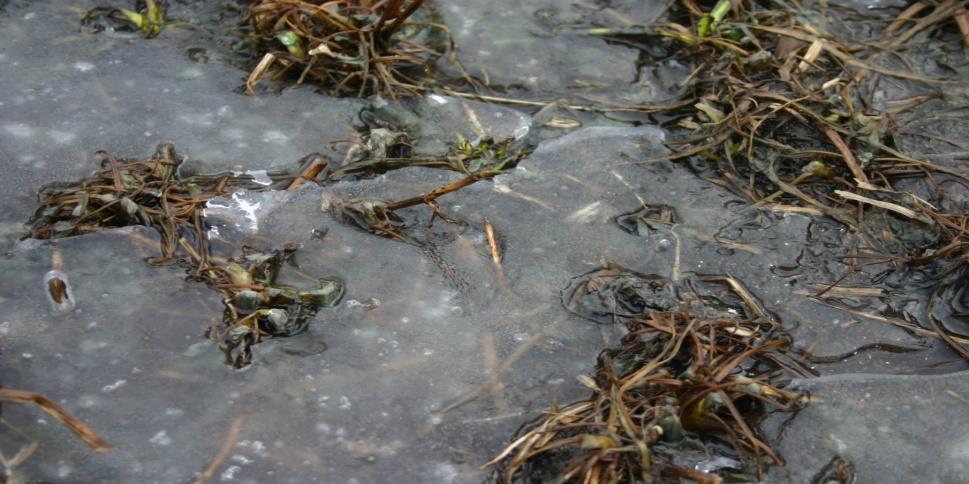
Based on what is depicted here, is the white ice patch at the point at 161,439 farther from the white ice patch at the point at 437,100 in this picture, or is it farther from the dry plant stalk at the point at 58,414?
the white ice patch at the point at 437,100

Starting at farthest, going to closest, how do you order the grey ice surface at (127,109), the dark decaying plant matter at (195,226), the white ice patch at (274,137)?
the white ice patch at (274,137)
the grey ice surface at (127,109)
the dark decaying plant matter at (195,226)

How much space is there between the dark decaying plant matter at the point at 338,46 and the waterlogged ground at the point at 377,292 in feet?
0.31

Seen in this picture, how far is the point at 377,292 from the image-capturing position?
241 cm

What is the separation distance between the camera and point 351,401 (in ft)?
6.97

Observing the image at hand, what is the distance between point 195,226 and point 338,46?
91cm

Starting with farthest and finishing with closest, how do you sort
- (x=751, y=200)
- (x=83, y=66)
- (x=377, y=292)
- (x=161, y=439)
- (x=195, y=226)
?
1. (x=83, y=66)
2. (x=751, y=200)
3. (x=195, y=226)
4. (x=377, y=292)
5. (x=161, y=439)

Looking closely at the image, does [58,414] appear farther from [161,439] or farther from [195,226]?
[195,226]

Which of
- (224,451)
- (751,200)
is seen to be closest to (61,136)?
(224,451)

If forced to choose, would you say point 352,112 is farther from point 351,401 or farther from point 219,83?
point 351,401

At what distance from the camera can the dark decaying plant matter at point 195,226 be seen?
7.47ft

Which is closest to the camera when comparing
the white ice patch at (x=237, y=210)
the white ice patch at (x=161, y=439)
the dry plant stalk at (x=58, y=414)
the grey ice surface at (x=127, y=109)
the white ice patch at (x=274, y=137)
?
the dry plant stalk at (x=58, y=414)

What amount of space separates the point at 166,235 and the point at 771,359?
5.14ft

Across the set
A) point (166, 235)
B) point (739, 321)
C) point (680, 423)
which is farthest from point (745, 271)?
point (166, 235)

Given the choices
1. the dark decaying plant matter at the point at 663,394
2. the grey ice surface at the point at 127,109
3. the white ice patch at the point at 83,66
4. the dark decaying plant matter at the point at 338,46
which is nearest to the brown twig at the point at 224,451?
the dark decaying plant matter at the point at 663,394
